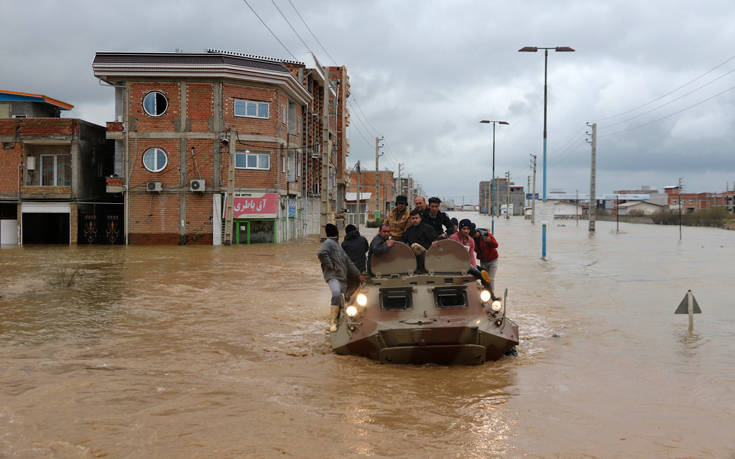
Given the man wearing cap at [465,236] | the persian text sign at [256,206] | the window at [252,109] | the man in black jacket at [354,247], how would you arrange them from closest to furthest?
the man in black jacket at [354,247] < the man wearing cap at [465,236] < the persian text sign at [256,206] < the window at [252,109]

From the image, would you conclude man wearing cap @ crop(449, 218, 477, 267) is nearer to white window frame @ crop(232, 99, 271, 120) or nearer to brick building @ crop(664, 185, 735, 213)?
white window frame @ crop(232, 99, 271, 120)

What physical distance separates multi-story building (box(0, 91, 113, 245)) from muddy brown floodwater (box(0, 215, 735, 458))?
21.4 metres

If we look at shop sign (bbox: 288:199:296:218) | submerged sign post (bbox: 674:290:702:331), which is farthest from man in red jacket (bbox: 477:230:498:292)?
shop sign (bbox: 288:199:296:218)

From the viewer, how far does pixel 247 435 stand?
233 inches

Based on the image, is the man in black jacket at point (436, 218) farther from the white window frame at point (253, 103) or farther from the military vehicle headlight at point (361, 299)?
the white window frame at point (253, 103)

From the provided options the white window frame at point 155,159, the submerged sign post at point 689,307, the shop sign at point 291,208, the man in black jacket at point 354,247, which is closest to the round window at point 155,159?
the white window frame at point 155,159

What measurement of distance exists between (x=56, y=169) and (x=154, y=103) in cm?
724

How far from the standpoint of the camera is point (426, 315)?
828 cm

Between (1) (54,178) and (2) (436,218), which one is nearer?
(2) (436,218)

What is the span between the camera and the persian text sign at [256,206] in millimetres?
34906

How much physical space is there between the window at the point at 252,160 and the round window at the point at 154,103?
500cm

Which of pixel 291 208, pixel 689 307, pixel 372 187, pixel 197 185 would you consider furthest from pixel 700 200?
pixel 689 307

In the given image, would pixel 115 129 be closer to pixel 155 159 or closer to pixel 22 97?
pixel 155 159

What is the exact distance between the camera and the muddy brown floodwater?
229 inches
